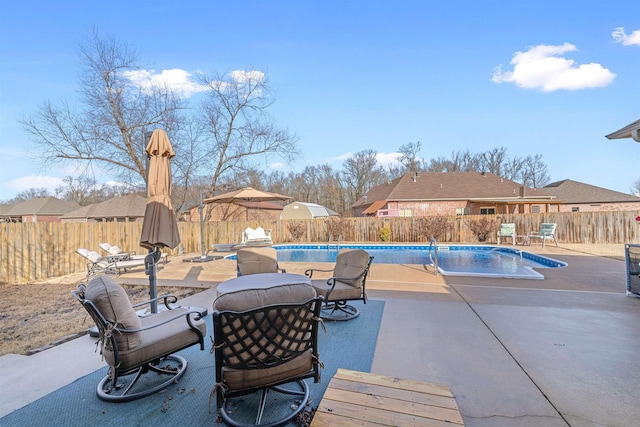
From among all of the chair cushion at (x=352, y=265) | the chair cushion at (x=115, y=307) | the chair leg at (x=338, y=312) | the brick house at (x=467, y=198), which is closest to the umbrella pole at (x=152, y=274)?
the chair cushion at (x=115, y=307)

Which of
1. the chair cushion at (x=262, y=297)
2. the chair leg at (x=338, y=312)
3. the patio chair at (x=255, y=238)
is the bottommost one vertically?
the chair leg at (x=338, y=312)

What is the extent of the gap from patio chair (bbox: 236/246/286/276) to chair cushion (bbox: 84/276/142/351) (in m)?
2.77

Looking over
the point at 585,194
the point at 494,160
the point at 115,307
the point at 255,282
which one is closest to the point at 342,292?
the point at 255,282

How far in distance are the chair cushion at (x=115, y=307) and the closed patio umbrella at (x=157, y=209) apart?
1.80 meters

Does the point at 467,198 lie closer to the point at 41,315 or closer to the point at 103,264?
the point at 103,264

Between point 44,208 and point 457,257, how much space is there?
137 ft

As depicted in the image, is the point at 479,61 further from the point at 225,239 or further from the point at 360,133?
the point at 360,133

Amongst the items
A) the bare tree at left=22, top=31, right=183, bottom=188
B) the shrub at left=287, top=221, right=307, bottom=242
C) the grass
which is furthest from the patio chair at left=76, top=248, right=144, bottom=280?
the shrub at left=287, top=221, right=307, bottom=242

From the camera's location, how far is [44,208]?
34.9 metres

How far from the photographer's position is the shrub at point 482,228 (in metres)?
15.8

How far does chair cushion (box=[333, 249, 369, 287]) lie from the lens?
4485mm

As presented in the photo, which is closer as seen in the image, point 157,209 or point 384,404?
point 384,404

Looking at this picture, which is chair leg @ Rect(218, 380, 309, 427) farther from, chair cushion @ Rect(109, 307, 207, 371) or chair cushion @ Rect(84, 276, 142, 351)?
chair cushion @ Rect(84, 276, 142, 351)

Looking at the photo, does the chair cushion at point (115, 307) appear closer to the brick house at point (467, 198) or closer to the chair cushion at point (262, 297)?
the chair cushion at point (262, 297)
